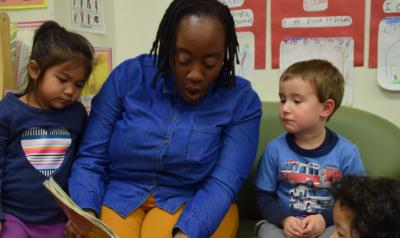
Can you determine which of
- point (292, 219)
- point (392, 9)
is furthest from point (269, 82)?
point (292, 219)

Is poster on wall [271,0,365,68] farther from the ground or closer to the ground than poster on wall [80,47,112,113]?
farther from the ground

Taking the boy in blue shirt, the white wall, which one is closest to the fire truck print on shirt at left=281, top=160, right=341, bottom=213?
the boy in blue shirt

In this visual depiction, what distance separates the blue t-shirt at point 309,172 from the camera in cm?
122

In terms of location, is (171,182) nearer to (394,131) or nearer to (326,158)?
(326,158)

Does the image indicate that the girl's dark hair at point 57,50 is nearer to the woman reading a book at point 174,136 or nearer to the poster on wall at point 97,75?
the woman reading a book at point 174,136

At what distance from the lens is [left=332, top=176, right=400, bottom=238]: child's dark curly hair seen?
861 millimetres

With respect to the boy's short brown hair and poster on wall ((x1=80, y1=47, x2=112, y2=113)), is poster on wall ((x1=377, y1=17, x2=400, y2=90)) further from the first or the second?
poster on wall ((x1=80, y1=47, x2=112, y2=113))

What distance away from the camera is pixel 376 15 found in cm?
156

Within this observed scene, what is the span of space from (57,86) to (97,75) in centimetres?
59

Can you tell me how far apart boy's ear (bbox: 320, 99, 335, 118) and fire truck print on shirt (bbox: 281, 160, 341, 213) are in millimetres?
158

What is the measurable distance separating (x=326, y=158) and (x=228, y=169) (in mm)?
328

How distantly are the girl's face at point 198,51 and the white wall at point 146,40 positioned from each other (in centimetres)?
69

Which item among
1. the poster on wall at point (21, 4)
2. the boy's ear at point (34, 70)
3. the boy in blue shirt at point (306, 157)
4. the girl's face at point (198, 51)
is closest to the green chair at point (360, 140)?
the boy in blue shirt at point (306, 157)

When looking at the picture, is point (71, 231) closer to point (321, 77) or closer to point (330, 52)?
point (321, 77)
